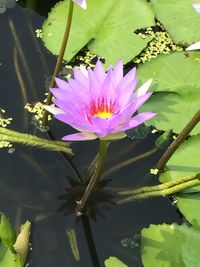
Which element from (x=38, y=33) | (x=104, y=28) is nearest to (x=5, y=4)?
(x=38, y=33)

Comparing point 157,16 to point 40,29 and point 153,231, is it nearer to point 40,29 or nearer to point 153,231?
point 40,29

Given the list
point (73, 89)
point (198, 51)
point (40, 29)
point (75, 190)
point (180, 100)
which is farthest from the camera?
point (40, 29)

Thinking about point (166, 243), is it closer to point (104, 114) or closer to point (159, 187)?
point (159, 187)

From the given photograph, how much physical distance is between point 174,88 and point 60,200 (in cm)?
66

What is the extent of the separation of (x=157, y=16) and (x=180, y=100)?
0.52 meters

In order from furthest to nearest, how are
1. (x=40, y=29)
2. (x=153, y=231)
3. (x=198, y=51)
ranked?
1. (x=40, y=29)
2. (x=198, y=51)
3. (x=153, y=231)

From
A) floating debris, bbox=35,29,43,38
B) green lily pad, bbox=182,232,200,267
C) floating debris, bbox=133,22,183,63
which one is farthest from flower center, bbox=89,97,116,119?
floating debris, bbox=35,29,43,38

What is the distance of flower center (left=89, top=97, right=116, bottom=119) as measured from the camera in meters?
1.54

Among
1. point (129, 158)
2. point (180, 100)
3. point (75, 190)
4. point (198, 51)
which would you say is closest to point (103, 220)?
point (75, 190)

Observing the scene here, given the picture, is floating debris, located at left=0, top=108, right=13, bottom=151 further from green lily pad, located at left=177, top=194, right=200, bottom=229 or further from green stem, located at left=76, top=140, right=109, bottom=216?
green lily pad, located at left=177, top=194, right=200, bottom=229

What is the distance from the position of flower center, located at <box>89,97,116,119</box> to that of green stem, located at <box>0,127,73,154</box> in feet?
1.86

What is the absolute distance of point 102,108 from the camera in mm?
1548

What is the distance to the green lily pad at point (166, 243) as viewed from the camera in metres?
1.69

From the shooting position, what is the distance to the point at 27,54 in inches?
95.5
